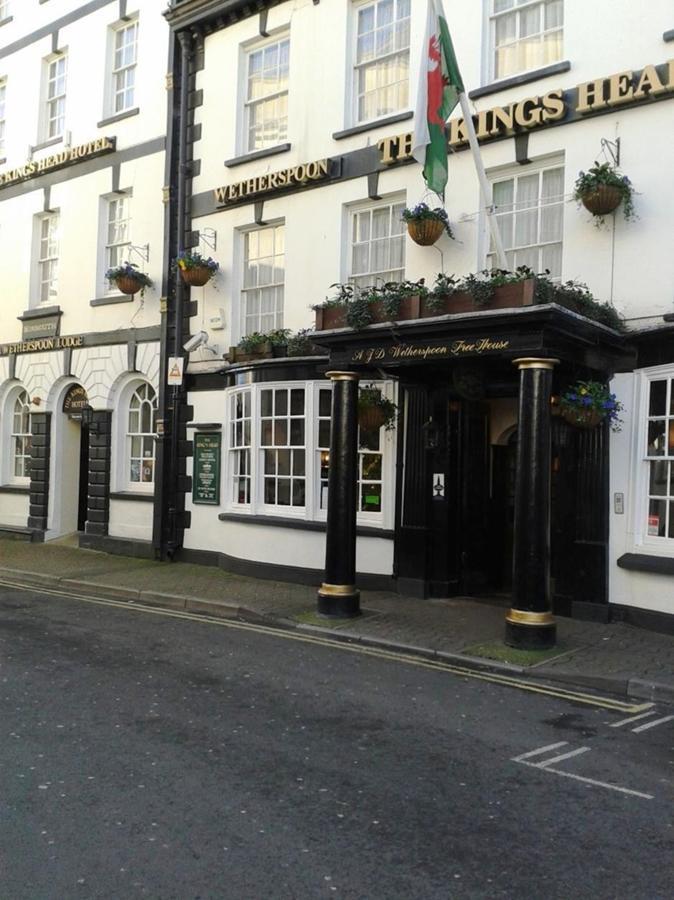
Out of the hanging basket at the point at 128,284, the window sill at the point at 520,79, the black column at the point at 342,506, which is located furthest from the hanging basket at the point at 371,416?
the hanging basket at the point at 128,284

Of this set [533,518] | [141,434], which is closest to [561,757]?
[533,518]

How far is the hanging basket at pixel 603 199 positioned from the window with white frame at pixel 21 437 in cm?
1355

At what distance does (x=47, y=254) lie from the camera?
18.9 m

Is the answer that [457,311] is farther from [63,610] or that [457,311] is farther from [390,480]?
[63,610]

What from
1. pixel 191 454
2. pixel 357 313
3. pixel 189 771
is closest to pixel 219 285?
pixel 191 454

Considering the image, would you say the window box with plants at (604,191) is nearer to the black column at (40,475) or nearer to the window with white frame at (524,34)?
the window with white frame at (524,34)

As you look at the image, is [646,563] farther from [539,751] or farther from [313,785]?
[313,785]

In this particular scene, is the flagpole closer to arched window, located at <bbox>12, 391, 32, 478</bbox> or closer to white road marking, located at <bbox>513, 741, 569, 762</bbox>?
white road marking, located at <bbox>513, 741, 569, 762</bbox>

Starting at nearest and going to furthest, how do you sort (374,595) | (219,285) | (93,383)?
1. (374,595)
2. (219,285)
3. (93,383)

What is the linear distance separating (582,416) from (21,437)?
14.1m

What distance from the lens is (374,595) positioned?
12.1m

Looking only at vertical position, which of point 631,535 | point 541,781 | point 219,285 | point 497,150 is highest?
point 497,150

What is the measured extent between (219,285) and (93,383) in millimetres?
3933

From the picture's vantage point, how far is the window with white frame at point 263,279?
14273mm
